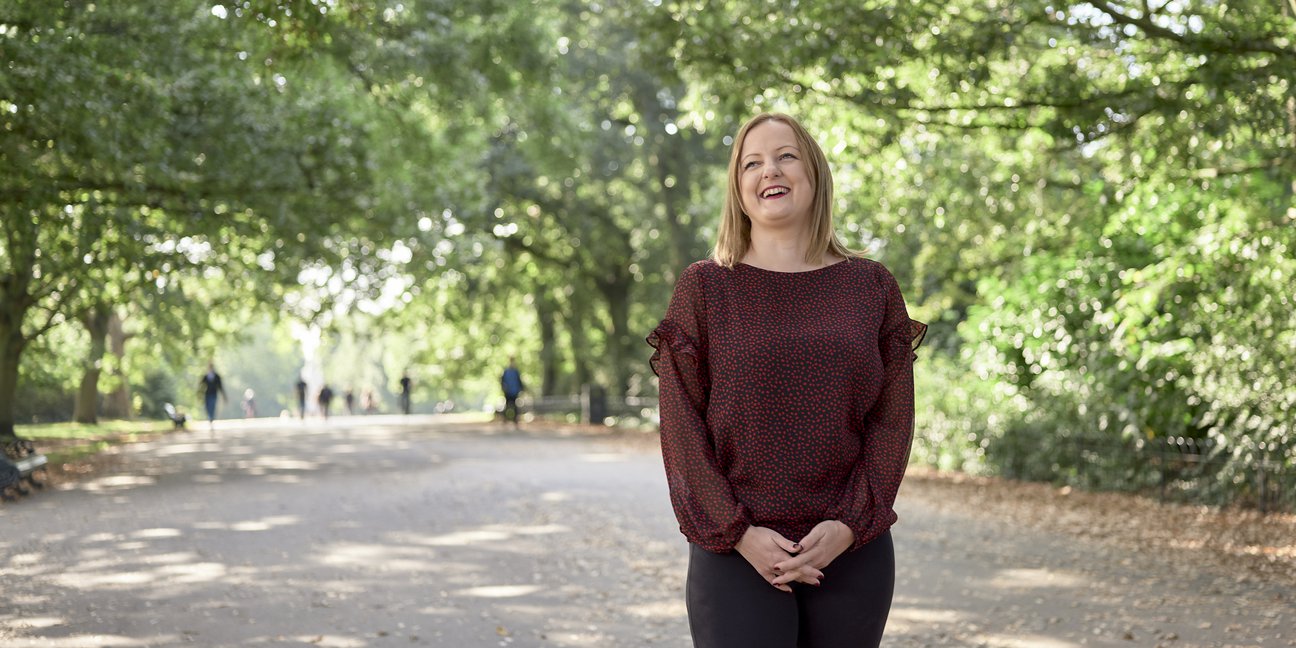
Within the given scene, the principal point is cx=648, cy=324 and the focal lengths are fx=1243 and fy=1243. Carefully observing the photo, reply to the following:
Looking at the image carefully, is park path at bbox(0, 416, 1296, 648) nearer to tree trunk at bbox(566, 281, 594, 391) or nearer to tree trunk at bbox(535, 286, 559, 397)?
tree trunk at bbox(566, 281, 594, 391)

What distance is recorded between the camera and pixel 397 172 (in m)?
20.4

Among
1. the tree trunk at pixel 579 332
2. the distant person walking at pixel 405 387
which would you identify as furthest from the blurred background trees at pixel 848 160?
the distant person walking at pixel 405 387

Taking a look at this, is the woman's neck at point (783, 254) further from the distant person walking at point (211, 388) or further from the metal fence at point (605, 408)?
the distant person walking at point (211, 388)

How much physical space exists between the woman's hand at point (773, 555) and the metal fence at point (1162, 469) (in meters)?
10.8

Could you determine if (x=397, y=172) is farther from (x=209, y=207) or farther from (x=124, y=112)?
(x=124, y=112)

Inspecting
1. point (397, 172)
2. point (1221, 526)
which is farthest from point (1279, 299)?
point (397, 172)

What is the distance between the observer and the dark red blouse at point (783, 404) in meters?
2.73

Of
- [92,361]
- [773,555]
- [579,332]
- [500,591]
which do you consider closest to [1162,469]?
[500,591]

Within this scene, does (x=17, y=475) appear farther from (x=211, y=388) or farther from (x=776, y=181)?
(x=211, y=388)

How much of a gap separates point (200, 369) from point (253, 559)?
192 ft

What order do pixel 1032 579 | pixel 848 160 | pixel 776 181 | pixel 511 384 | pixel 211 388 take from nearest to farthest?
1. pixel 776 181
2. pixel 1032 579
3. pixel 848 160
4. pixel 211 388
5. pixel 511 384

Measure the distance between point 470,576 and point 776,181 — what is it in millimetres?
6417

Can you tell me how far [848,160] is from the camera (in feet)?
46.7

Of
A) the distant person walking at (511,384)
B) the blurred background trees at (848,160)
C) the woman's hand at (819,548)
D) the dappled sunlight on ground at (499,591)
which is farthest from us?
the distant person walking at (511,384)
